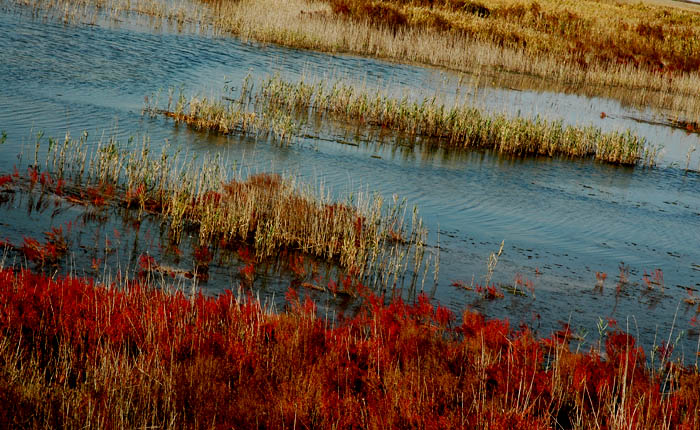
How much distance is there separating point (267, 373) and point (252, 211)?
204 inches

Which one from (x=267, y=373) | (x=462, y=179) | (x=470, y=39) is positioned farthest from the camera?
(x=470, y=39)

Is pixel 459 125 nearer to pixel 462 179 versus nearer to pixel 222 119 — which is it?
pixel 462 179

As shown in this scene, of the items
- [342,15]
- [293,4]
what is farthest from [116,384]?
[293,4]

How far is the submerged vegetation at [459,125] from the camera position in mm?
19938

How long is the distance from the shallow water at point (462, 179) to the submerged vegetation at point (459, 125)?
0.56 metres

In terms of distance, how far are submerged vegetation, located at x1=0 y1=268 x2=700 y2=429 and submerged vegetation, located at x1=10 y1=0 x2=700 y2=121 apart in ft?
76.4

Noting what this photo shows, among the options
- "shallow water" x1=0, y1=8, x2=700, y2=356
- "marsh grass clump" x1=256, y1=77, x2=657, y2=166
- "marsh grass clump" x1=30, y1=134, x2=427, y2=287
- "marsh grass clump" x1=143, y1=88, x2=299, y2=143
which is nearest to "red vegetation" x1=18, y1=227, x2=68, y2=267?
"shallow water" x1=0, y1=8, x2=700, y2=356

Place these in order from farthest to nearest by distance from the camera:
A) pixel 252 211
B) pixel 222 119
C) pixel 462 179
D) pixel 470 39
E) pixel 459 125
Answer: pixel 470 39 → pixel 459 125 → pixel 222 119 → pixel 462 179 → pixel 252 211

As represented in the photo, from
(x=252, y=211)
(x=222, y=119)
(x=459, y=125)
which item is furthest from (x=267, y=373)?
(x=459, y=125)

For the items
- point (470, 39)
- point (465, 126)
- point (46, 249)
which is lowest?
point (46, 249)

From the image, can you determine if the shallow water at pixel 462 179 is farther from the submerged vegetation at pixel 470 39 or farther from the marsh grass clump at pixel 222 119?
the submerged vegetation at pixel 470 39

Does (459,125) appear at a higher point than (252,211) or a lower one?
higher

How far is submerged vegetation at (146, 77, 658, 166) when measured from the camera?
1994 cm

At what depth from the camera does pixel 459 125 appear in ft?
65.5
